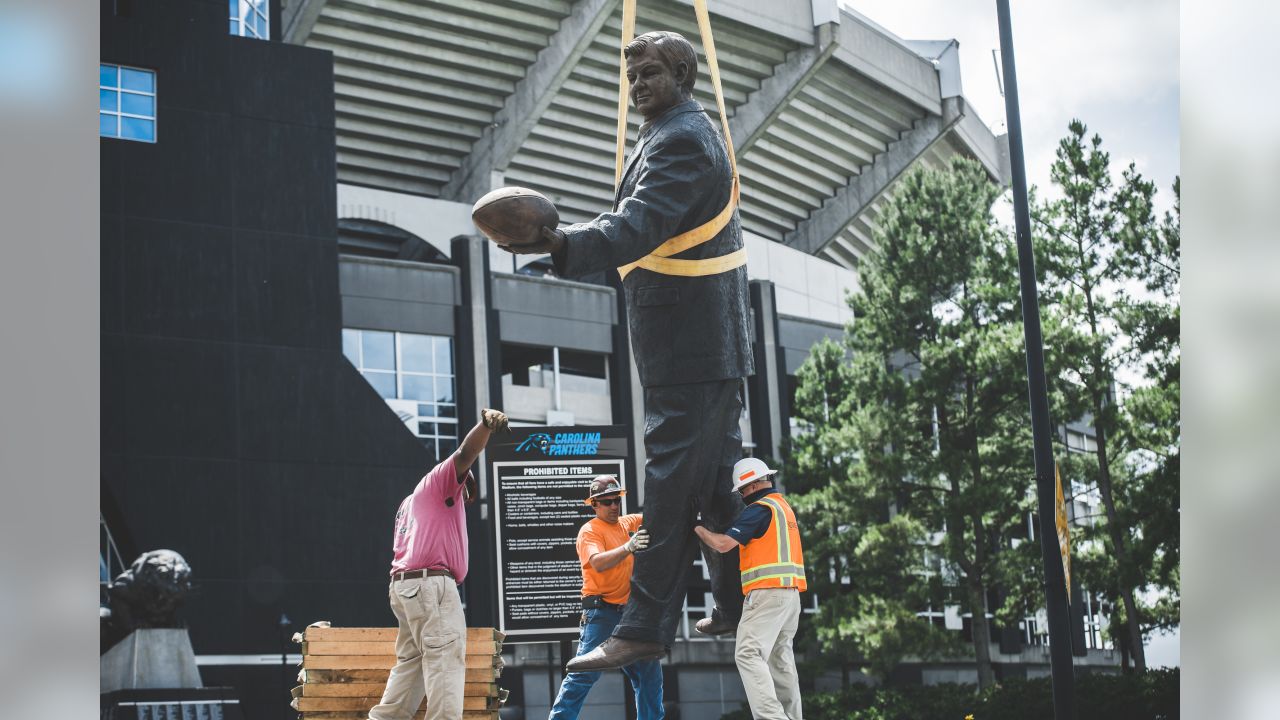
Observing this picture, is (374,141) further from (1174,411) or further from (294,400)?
(1174,411)

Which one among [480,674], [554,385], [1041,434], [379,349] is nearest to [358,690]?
[480,674]

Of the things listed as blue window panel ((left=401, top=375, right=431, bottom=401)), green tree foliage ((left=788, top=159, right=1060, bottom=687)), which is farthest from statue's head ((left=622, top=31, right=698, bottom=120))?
blue window panel ((left=401, top=375, right=431, bottom=401))

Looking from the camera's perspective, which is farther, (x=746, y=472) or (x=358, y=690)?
(x=358, y=690)

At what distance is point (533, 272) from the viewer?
37781mm

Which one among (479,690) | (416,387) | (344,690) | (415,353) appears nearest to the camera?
(344,690)

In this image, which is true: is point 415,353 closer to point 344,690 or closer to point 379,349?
point 379,349

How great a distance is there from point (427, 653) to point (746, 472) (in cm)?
230

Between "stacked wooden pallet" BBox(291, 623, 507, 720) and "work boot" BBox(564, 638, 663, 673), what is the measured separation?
2229 mm

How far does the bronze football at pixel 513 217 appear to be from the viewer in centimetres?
339

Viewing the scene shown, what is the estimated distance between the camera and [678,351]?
398 cm

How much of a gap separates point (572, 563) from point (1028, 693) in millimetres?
9831

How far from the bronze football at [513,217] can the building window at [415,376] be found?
2736cm

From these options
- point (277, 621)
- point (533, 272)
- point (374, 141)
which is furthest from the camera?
point (533, 272)
